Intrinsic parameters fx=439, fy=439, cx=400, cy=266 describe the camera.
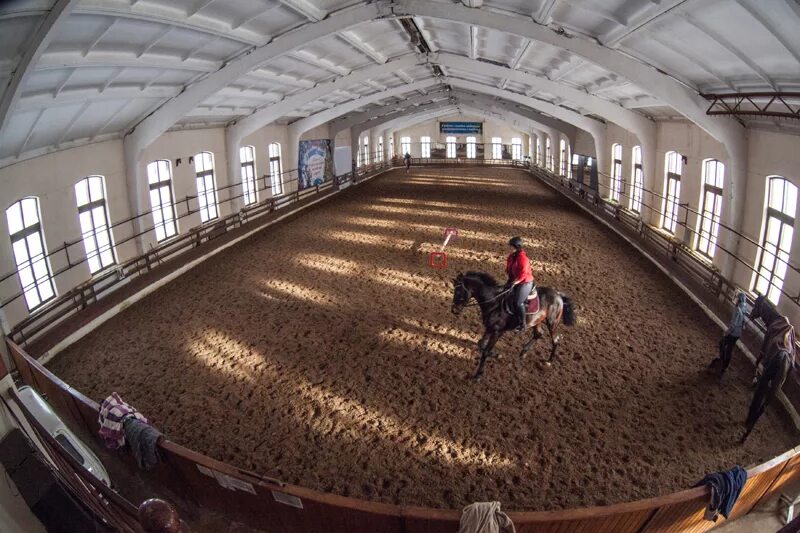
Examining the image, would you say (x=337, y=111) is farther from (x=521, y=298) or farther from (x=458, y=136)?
(x=458, y=136)

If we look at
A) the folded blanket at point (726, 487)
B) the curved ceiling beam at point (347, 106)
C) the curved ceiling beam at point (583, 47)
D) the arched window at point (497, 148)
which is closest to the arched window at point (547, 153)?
the arched window at point (497, 148)

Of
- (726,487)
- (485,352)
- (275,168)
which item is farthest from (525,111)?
(726,487)

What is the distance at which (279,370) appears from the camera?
22.3 ft

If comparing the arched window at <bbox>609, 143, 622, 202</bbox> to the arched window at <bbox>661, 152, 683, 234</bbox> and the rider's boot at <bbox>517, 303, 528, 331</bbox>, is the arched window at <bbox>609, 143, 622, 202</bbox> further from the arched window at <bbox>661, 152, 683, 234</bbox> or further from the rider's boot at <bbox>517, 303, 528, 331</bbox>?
the rider's boot at <bbox>517, 303, 528, 331</bbox>

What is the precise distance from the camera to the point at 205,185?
1559cm

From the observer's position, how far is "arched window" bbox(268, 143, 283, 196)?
2067 centimetres

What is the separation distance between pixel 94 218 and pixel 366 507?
10.6 metres

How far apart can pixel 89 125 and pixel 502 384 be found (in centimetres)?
1004

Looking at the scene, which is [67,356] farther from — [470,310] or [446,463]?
[470,310]

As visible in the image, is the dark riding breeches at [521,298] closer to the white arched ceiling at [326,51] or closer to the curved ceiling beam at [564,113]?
the white arched ceiling at [326,51]

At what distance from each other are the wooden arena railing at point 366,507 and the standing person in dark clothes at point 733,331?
81.0 inches

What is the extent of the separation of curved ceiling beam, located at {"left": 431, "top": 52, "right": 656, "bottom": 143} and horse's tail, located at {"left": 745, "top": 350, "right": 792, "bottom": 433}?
1061 cm

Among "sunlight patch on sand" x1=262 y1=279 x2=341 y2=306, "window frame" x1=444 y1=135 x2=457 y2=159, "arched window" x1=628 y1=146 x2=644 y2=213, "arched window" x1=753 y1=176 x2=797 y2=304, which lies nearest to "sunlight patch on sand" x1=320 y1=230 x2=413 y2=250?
"sunlight patch on sand" x1=262 y1=279 x2=341 y2=306

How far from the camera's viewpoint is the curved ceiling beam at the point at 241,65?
30.1ft
